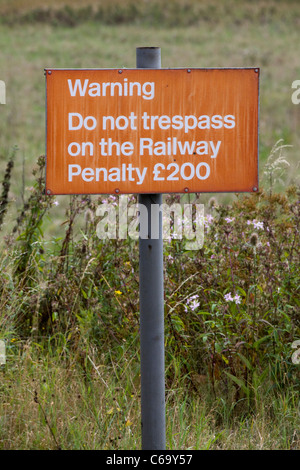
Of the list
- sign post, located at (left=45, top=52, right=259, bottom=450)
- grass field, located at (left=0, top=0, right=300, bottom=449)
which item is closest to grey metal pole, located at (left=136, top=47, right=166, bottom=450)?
sign post, located at (left=45, top=52, right=259, bottom=450)

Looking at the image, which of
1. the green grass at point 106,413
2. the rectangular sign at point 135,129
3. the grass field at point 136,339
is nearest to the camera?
the rectangular sign at point 135,129

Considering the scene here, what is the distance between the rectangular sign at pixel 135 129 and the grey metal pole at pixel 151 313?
3.7 inches

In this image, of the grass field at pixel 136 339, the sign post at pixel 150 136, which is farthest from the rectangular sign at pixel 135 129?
the grass field at pixel 136 339

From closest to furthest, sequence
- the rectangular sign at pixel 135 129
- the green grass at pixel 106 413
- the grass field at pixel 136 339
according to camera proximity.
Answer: the rectangular sign at pixel 135 129
the green grass at pixel 106 413
the grass field at pixel 136 339

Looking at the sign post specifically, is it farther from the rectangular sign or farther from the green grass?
the green grass

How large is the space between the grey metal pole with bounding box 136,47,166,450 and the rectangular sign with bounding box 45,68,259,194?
0.31 feet

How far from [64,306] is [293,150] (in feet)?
35.3

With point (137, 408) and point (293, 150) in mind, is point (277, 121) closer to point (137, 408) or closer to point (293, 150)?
point (293, 150)

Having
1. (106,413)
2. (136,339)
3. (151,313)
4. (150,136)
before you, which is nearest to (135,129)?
(150,136)

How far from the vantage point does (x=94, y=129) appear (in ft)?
8.54

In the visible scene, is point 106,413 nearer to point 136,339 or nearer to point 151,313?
point 136,339

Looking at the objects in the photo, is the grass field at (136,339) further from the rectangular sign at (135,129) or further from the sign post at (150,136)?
the rectangular sign at (135,129)

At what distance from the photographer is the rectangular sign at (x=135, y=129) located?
2596 mm
